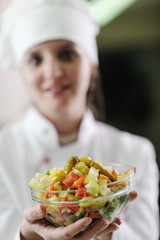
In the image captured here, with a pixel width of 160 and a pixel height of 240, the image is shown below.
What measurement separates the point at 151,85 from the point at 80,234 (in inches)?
93.6

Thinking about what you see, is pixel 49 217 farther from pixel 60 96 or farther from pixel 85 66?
pixel 85 66

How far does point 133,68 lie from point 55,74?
1893 mm

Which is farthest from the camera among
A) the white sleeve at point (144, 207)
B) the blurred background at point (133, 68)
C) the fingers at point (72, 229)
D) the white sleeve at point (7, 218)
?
the blurred background at point (133, 68)

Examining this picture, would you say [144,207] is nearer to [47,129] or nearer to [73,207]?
[47,129]

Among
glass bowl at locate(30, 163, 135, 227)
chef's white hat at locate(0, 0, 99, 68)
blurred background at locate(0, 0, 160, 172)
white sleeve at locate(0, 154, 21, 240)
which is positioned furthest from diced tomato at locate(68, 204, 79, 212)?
blurred background at locate(0, 0, 160, 172)

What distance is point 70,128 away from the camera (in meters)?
1.12

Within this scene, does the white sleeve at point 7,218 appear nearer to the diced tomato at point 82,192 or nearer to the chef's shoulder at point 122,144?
the diced tomato at point 82,192

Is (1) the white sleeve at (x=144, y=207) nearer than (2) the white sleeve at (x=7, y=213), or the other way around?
(2) the white sleeve at (x=7, y=213)

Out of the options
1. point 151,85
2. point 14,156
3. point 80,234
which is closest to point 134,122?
point 151,85

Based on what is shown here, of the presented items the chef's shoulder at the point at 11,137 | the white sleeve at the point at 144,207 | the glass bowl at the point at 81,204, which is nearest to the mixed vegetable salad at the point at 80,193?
the glass bowl at the point at 81,204

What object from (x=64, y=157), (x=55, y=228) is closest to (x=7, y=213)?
(x=64, y=157)

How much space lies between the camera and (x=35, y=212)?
0.51 meters

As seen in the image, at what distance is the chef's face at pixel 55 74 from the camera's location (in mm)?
981

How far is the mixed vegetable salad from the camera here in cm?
49
